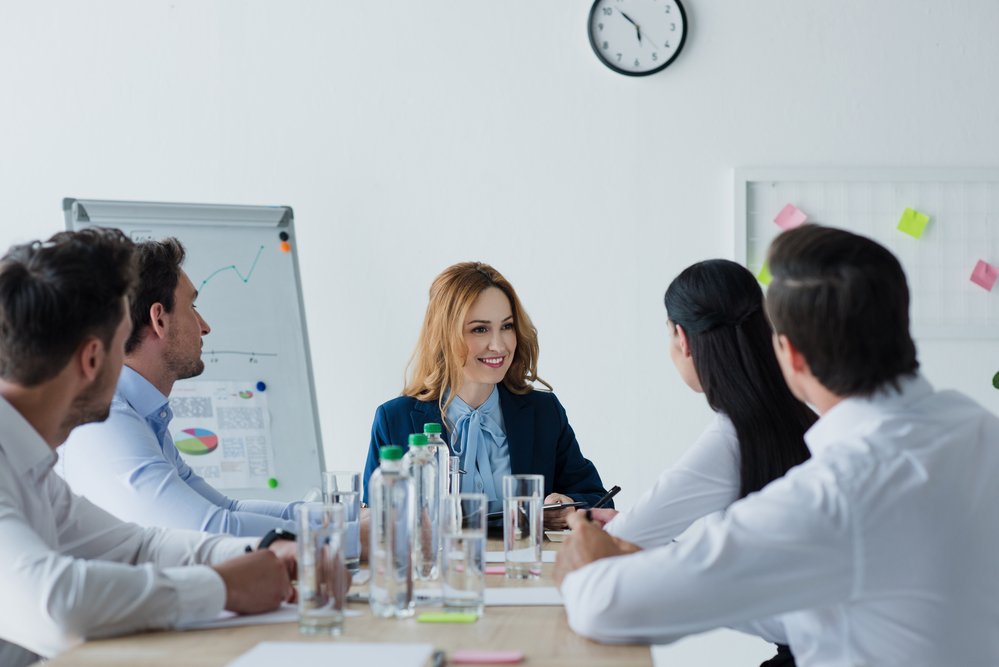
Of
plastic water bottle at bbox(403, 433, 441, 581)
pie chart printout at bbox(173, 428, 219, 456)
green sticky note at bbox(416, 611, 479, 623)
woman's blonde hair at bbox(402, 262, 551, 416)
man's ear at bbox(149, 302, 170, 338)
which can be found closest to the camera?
green sticky note at bbox(416, 611, 479, 623)

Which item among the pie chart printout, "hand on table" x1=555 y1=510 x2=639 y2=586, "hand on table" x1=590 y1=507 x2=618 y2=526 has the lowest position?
the pie chart printout

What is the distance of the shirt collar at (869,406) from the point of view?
1.27 meters

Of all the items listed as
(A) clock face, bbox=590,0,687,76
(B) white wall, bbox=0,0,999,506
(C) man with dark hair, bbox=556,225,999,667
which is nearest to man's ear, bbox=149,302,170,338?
(C) man with dark hair, bbox=556,225,999,667

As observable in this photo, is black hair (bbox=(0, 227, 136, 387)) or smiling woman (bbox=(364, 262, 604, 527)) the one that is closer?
black hair (bbox=(0, 227, 136, 387))

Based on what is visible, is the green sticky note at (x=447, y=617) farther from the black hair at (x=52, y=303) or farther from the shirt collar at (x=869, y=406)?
the black hair at (x=52, y=303)

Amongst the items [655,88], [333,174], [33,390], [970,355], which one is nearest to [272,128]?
[333,174]

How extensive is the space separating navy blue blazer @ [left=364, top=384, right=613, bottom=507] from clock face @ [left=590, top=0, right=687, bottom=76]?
1.33 metres

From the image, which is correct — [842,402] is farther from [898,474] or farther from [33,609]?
[33,609]

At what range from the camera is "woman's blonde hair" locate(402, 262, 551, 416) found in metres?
2.83

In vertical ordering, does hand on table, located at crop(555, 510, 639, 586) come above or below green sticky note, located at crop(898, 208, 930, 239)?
below

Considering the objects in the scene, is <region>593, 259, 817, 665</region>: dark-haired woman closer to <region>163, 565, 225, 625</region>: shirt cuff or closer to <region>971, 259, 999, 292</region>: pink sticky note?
<region>163, 565, 225, 625</region>: shirt cuff

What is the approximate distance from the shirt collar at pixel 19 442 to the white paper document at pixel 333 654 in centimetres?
A: 48

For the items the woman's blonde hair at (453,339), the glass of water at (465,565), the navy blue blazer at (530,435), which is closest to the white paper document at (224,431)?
the navy blue blazer at (530,435)

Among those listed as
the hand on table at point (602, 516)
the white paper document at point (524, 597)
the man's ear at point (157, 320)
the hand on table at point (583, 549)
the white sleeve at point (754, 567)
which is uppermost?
the man's ear at point (157, 320)
